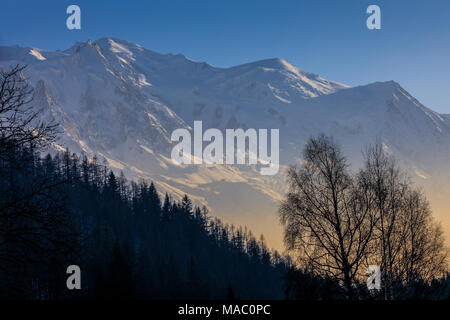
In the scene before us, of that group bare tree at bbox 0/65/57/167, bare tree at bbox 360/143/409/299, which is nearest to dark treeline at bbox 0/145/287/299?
bare tree at bbox 360/143/409/299

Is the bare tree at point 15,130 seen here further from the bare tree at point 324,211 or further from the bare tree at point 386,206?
the bare tree at point 386,206

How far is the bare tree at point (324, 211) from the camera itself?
55.1 ft

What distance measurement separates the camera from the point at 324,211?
17.1 meters

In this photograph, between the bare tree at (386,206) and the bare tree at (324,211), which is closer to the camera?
the bare tree at (324,211)

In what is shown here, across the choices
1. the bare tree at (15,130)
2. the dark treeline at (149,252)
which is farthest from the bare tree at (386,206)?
the dark treeline at (149,252)

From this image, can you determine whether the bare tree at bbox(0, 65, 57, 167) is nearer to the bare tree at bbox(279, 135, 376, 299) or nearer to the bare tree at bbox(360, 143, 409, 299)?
the bare tree at bbox(279, 135, 376, 299)

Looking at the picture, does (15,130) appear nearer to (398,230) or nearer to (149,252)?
(398,230)

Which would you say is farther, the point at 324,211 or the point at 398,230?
the point at 398,230

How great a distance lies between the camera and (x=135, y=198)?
10844cm

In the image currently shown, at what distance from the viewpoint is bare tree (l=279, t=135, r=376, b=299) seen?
16797 mm

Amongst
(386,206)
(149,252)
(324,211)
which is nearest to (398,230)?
(386,206)
